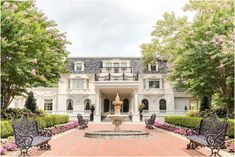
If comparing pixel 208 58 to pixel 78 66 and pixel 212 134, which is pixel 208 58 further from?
pixel 78 66

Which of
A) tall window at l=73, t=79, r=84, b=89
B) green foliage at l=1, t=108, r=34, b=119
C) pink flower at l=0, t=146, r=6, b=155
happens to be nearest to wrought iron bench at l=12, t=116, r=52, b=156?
pink flower at l=0, t=146, r=6, b=155

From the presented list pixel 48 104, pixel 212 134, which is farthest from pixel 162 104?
pixel 212 134

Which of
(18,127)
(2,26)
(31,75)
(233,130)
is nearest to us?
(18,127)

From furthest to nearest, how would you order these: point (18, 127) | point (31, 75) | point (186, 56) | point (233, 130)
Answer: point (186, 56)
point (31, 75)
point (233, 130)
point (18, 127)

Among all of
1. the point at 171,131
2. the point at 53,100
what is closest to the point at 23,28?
the point at 171,131

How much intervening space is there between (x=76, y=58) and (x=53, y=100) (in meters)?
6.82

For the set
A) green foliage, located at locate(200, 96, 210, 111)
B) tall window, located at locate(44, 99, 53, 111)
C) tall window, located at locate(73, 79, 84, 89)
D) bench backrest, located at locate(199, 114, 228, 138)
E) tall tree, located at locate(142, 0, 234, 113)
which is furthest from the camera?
tall window, located at locate(44, 99, 53, 111)

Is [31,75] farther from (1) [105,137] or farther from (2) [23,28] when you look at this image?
(1) [105,137]

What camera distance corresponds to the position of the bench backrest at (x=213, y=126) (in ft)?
34.9

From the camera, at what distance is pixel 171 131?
2275cm

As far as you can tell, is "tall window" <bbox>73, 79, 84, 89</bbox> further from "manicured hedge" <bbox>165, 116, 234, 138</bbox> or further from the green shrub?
A: the green shrub

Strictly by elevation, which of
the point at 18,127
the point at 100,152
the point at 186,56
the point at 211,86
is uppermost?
the point at 186,56

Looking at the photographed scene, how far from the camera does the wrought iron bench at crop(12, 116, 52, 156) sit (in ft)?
34.7

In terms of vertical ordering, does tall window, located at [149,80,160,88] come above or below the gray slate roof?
below
